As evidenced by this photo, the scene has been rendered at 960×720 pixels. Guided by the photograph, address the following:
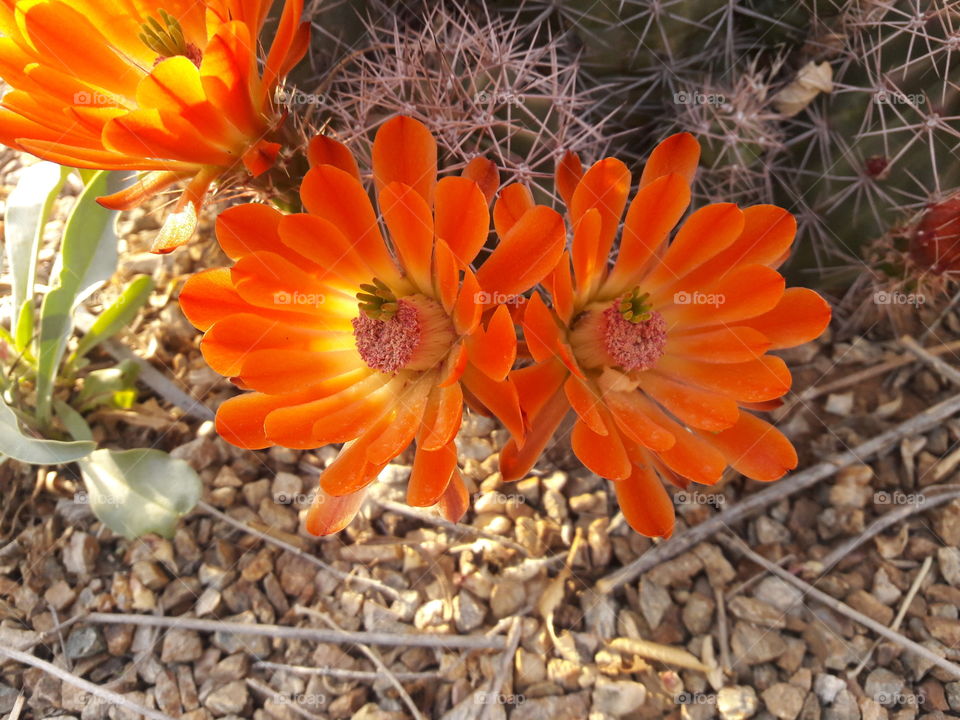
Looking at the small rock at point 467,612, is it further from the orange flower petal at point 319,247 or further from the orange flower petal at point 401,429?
the orange flower petal at point 319,247

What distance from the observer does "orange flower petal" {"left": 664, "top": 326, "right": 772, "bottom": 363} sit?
46.9 inches

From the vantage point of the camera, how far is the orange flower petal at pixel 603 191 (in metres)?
1.17

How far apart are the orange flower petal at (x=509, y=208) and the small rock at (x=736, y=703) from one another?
1028 mm

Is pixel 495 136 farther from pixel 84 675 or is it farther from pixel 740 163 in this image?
pixel 84 675

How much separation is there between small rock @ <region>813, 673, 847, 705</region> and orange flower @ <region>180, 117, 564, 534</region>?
87cm

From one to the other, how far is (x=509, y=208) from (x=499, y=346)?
0.84 ft

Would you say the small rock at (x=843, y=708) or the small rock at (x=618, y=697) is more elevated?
the small rock at (x=618, y=697)

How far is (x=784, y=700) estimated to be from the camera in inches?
62.4

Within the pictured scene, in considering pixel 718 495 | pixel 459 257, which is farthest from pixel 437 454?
pixel 718 495

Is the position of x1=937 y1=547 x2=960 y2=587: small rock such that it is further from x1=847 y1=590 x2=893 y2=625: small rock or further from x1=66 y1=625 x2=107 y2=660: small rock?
x1=66 y1=625 x2=107 y2=660: small rock

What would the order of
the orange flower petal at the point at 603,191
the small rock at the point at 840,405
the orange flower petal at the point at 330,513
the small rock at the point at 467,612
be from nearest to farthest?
the orange flower petal at the point at 603,191 < the orange flower petal at the point at 330,513 < the small rock at the point at 467,612 < the small rock at the point at 840,405
